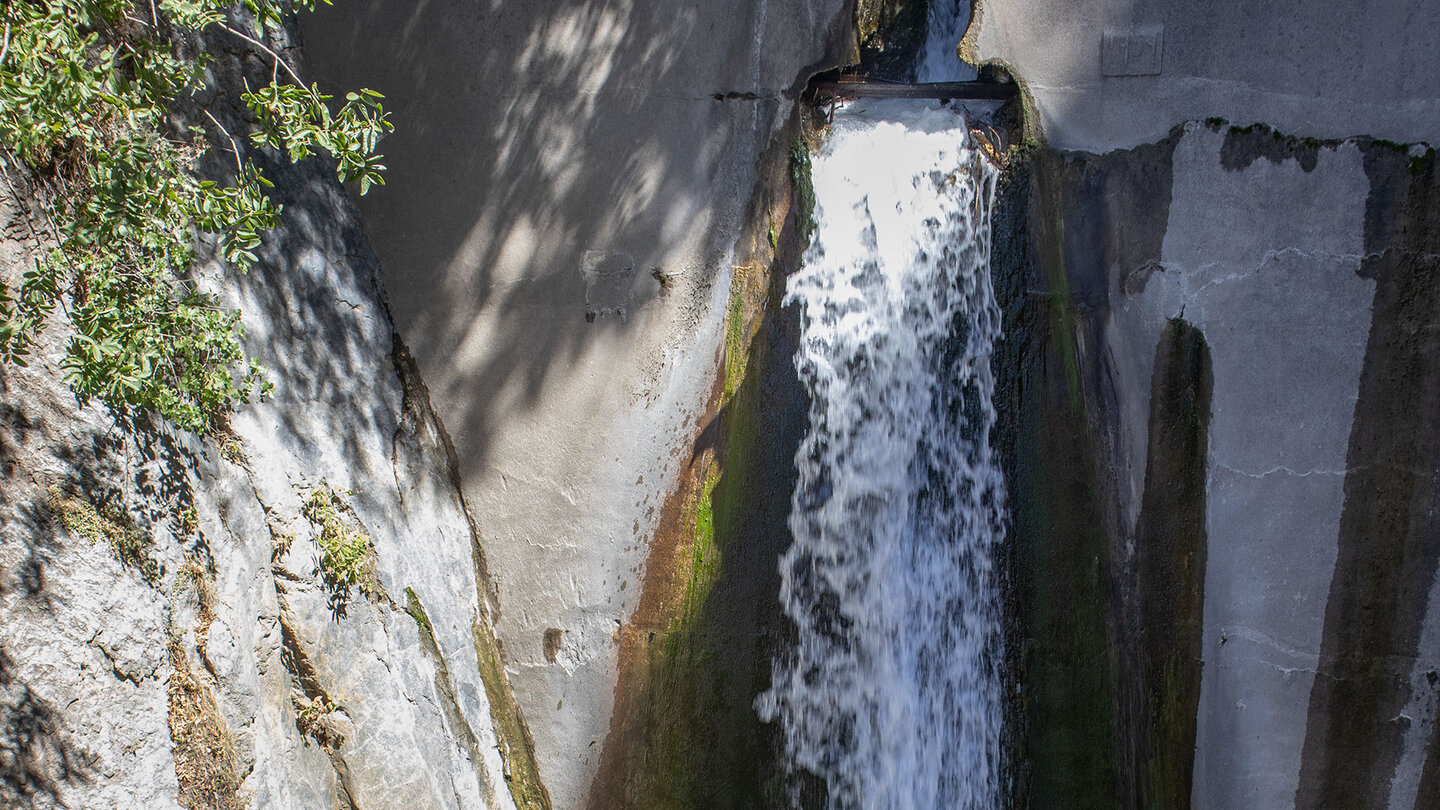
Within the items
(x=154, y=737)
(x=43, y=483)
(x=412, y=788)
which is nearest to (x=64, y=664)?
(x=154, y=737)

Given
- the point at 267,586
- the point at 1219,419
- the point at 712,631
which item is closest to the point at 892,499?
the point at 712,631

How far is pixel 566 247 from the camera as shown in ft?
11.5

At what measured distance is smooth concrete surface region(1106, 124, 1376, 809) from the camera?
3.26m

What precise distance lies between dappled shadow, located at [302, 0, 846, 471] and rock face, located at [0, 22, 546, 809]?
286 millimetres

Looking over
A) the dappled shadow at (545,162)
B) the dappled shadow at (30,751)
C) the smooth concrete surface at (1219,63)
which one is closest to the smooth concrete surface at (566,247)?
the dappled shadow at (545,162)

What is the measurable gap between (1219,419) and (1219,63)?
1376 millimetres

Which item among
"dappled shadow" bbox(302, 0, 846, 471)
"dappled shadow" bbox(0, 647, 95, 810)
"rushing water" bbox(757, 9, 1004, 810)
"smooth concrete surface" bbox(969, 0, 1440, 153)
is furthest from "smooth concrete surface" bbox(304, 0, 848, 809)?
"dappled shadow" bbox(0, 647, 95, 810)

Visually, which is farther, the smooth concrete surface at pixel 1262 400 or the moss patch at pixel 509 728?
the moss patch at pixel 509 728

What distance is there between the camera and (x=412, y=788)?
118 inches

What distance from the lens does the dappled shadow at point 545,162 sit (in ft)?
11.1

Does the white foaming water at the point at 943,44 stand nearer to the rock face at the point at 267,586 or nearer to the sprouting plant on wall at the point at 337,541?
the rock face at the point at 267,586

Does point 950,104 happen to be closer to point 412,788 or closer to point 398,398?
point 398,398

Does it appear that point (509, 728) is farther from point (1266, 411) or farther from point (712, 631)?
point (1266, 411)

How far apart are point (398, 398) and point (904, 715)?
2.50 metres
